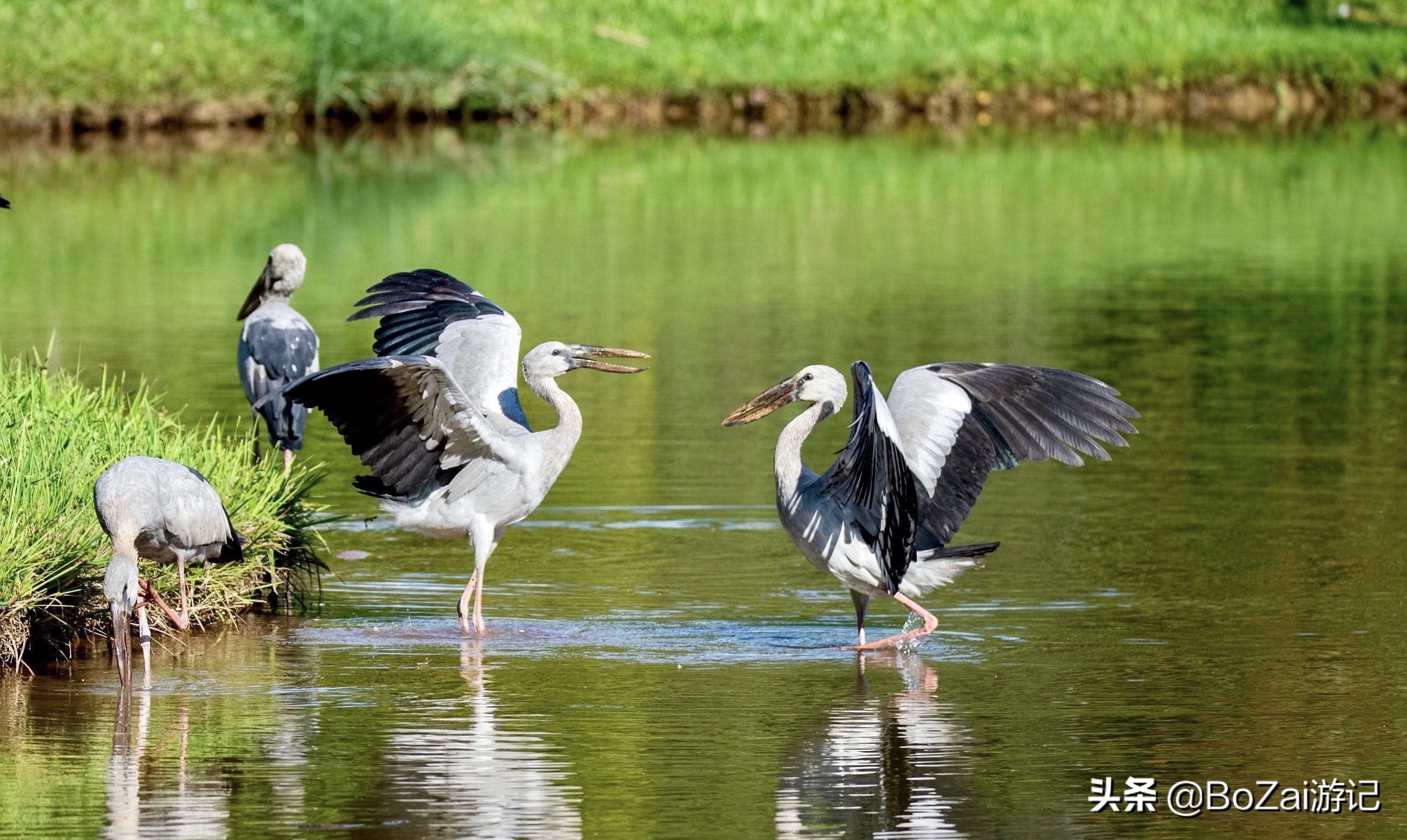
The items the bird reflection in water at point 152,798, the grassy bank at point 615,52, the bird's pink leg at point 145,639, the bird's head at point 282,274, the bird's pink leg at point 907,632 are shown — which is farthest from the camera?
the grassy bank at point 615,52

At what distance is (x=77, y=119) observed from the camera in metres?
33.4

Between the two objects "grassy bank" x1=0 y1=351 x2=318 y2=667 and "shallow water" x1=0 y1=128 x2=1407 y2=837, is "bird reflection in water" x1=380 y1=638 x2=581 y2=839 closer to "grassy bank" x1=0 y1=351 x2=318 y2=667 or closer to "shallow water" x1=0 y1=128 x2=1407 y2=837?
"shallow water" x1=0 y1=128 x2=1407 y2=837

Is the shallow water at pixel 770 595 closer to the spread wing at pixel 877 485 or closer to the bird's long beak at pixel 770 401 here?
the spread wing at pixel 877 485

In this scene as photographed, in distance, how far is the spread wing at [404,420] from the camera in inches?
334

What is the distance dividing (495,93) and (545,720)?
28263 mm

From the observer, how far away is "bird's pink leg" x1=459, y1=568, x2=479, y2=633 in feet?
29.2

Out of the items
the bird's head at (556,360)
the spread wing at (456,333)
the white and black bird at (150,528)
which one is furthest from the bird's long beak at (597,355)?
the white and black bird at (150,528)

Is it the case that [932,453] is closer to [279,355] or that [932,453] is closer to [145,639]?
[145,639]

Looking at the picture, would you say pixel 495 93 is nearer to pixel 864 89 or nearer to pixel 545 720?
pixel 864 89

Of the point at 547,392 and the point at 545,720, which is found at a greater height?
the point at 547,392

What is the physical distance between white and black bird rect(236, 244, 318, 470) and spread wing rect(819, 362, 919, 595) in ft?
11.6

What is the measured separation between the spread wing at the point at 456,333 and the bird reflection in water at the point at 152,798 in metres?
2.64

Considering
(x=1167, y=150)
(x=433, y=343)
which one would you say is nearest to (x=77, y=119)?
(x=1167, y=150)

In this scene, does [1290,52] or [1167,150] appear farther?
[1290,52]
